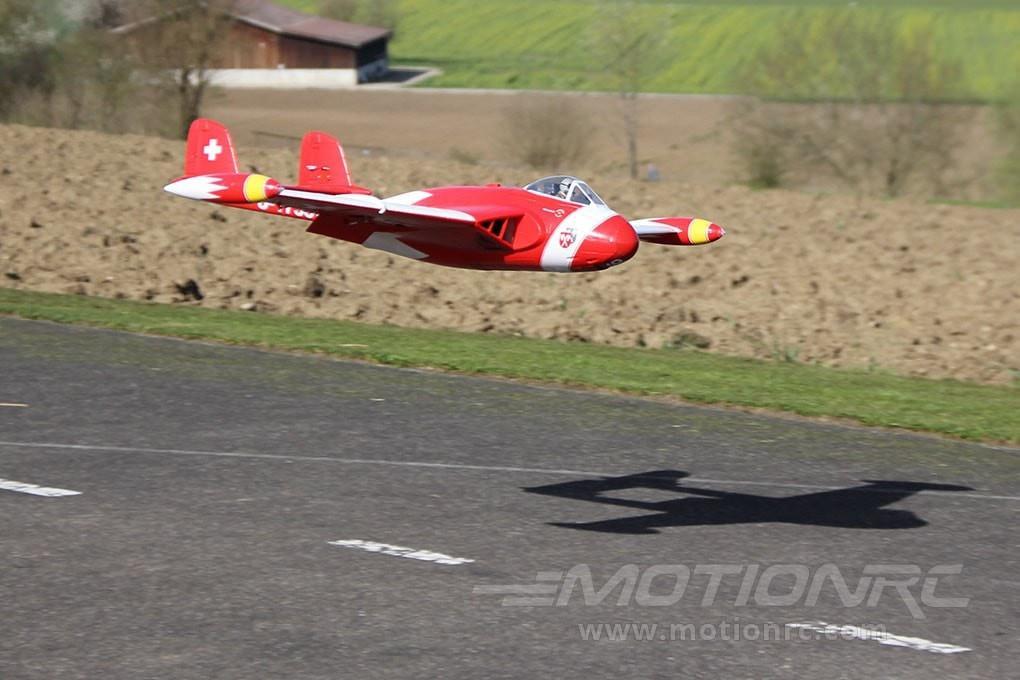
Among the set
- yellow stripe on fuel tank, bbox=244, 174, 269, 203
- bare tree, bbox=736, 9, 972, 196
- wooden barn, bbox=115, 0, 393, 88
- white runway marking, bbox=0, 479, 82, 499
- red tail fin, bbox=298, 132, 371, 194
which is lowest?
white runway marking, bbox=0, 479, 82, 499

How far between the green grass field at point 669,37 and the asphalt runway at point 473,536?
185 feet

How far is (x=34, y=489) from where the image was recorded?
15.2 m

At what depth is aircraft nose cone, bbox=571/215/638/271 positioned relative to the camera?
9.63 meters

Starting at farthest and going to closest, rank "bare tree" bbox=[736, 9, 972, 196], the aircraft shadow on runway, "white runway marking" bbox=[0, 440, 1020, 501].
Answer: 1. "bare tree" bbox=[736, 9, 972, 196]
2. "white runway marking" bbox=[0, 440, 1020, 501]
3. the aircraft shadow on runway

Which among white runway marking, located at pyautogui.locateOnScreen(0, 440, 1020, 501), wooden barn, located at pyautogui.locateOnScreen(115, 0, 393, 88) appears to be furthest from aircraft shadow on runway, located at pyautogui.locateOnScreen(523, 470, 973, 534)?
wooden barn, located at pyautogui.locateOnScreen(115, 0, 393, 88)

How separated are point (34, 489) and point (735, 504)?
24.8ft

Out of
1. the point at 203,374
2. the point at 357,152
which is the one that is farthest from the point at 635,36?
the point at 203,374

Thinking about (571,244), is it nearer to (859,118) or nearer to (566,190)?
(566,190)

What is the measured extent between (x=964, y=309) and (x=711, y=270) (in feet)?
19.6

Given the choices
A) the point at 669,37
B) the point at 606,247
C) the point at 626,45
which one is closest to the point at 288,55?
the point at 669,37

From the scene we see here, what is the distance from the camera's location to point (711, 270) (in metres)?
34.0

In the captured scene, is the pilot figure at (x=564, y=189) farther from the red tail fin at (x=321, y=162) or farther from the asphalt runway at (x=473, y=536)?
the asphalt runway at (x=473, y=536)

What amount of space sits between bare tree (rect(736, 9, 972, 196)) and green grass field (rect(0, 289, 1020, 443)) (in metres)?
28.2

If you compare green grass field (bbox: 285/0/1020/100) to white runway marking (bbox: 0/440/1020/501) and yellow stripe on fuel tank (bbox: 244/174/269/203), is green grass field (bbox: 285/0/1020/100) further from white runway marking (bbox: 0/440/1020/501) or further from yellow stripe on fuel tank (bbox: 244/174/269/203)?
yellow stripe on fuel tank (bbox: 244/174/269/203)
